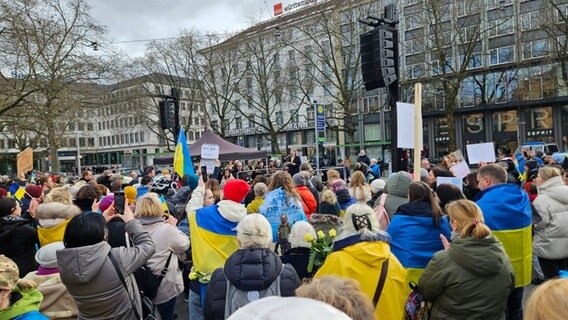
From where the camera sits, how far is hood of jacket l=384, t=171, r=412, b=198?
5.20 metres

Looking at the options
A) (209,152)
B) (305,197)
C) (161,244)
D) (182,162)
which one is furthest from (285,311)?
(209,152)

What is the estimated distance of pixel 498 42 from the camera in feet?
126

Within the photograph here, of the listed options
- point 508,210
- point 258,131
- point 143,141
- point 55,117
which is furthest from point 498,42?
point 143,141

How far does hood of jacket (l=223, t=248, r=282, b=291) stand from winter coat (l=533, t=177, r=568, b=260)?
415 cm

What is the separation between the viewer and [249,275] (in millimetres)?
2811

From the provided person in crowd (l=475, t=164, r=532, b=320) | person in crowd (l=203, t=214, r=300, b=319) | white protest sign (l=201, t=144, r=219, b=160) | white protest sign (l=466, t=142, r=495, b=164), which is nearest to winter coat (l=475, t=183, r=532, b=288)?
person in crowd (l=475, t=164, r=532, b=320)

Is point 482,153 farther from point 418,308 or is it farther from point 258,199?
point 418,308

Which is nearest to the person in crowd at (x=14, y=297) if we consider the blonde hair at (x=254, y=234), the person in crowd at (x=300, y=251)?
the blonde hair at (x=254, y=234)

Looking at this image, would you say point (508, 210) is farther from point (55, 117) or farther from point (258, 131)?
point (258, 131)

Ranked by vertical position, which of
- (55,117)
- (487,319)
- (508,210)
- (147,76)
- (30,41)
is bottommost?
(487,319)

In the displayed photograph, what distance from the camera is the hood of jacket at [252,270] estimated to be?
111 inches

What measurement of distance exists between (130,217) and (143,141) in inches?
3035

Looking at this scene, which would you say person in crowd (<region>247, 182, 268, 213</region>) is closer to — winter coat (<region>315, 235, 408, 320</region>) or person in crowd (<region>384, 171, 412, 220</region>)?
person in crowd (<region>384, 171, 412, 220</region>)

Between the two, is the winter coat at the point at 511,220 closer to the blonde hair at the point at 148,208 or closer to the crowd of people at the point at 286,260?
the crowd of people at the point at 286,260
